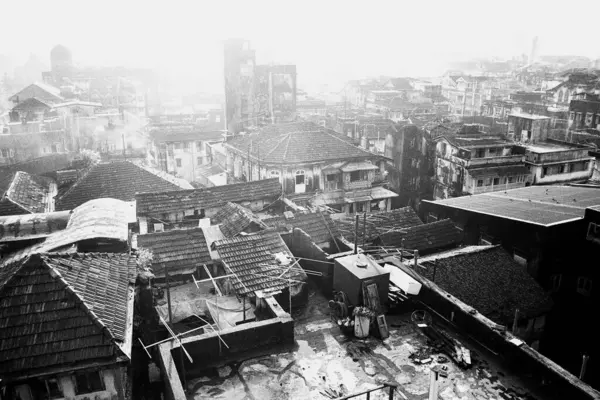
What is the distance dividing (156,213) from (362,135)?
34.4m

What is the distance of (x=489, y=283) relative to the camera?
75.3 feet

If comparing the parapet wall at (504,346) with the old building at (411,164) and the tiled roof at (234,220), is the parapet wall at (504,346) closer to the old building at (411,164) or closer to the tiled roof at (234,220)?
the tiled roof at (234,220)

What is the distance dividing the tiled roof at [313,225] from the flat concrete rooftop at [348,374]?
32.3ft

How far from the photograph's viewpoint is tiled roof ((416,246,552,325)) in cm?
2188

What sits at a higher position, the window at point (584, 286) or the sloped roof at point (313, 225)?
the sloped roof at point (313, 225)

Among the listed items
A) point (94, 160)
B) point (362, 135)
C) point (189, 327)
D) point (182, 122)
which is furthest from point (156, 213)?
point (182, 122)

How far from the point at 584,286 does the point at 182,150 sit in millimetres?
45553

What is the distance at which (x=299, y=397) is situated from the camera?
12234mm

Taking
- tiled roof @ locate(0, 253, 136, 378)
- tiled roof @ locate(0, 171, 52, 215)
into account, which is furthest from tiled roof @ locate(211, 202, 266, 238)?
tiled roof @ locate(0, 171, 52, 215)

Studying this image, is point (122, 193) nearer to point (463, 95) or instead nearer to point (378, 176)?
point (378, 176)

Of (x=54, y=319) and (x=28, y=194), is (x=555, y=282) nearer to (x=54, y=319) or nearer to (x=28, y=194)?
(x=54, y=319)

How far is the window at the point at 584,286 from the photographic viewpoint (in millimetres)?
25770

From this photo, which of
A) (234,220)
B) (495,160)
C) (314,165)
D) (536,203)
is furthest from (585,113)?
(234,220)

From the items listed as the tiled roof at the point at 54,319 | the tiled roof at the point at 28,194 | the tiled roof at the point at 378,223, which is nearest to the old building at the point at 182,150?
the tiled roof at the point at 28,194
